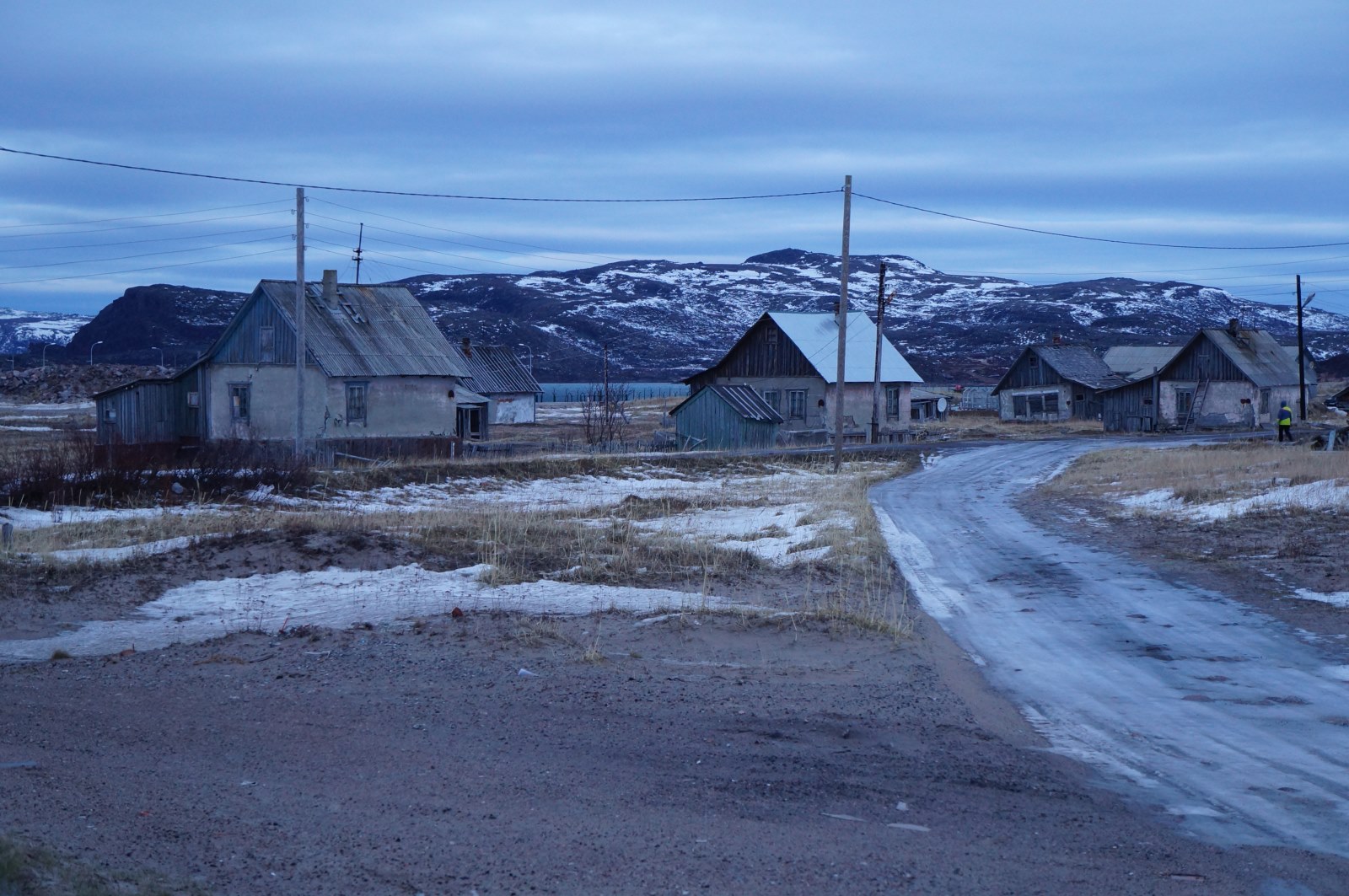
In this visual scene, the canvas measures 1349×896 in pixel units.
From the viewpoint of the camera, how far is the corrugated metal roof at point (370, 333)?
40.4 meters

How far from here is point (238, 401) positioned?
41.2 m

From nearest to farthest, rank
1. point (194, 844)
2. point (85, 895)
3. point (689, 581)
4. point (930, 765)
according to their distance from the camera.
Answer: point (85, 895)
point (194, 844)
point (930, 765)
point (689, 581)

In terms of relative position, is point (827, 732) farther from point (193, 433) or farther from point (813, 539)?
point (193, 433)

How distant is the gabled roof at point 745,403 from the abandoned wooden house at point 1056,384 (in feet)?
100

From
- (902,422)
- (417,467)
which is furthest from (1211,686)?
(902,422)

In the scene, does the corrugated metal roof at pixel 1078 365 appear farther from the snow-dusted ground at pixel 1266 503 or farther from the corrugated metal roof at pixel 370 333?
the snow-dusted ground at pixel 1266 503

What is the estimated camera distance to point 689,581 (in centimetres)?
1370

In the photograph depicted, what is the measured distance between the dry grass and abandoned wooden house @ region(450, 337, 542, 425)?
1682 inches

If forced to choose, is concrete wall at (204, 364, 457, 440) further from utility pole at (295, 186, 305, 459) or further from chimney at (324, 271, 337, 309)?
utility pole at (295, 186, 305, 459)

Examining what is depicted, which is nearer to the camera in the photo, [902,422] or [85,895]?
[85,895]

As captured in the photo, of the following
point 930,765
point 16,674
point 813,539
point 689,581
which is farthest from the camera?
point 813,539

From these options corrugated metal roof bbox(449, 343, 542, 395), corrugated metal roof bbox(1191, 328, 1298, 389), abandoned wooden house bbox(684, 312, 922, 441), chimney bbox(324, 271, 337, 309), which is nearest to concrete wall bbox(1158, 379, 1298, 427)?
corrugated metal roof bbox(1191, 328, 1298, 389)

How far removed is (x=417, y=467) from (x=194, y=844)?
2621 cm

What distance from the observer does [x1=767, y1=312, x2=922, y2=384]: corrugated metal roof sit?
56.7m
